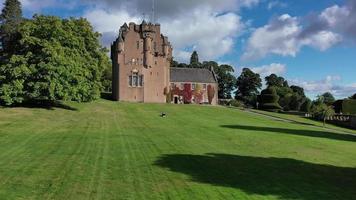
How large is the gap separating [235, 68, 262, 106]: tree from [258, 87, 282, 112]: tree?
36.8 metres

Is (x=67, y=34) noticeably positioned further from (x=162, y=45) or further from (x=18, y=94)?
(x=162, y=45)

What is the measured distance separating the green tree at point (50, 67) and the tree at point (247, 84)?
3320 inches

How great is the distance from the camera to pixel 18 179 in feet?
53.5

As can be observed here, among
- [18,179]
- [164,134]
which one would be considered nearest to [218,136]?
[164,134]

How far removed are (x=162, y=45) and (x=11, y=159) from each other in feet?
215

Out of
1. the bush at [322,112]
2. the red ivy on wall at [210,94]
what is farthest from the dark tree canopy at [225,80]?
the bush at [322,112]

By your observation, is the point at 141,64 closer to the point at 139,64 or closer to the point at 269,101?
the point at 139,64

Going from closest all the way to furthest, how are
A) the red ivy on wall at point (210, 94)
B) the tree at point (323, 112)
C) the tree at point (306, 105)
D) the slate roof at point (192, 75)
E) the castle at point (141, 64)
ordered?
the tree at point (323, 112) < the castle at point (141, 64) < the red ivy on wall at point (210, 94) < the slate roof at point (192, 75) < the tree at point (306, 105)

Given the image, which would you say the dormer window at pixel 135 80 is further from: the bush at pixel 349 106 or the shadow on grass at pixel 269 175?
the shadow on grass at pixel 269 175

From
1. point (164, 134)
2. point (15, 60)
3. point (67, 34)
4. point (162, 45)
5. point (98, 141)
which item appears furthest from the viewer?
point (162, 45)

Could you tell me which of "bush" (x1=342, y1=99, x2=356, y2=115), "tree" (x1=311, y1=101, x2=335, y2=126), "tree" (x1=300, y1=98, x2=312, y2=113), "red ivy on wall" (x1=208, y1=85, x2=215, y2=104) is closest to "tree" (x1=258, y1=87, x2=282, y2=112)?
"tree" (x1=300, y1=98, x2=312, y2=113)

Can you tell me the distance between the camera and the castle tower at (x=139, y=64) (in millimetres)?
80250

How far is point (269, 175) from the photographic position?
18.3 m

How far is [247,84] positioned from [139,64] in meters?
63.1
